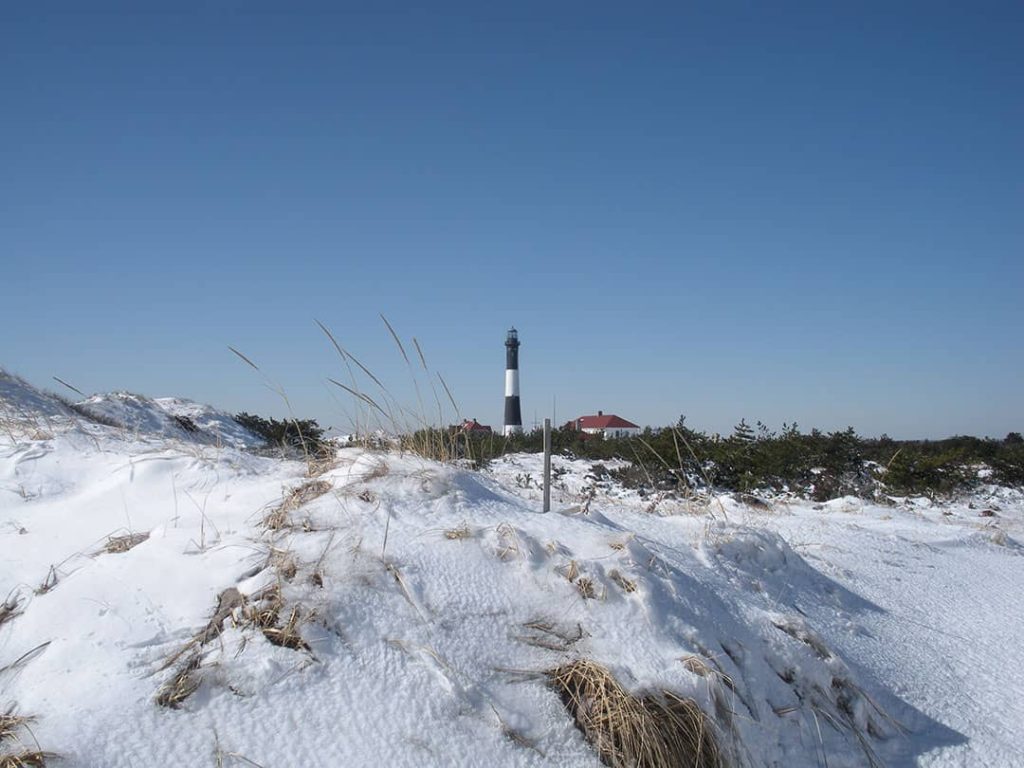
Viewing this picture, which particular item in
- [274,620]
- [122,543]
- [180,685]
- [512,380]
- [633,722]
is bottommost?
[633,722]

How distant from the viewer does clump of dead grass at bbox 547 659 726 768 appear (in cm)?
178

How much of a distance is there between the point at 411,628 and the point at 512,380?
105 ft

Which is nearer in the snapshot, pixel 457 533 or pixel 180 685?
pixel 180 685

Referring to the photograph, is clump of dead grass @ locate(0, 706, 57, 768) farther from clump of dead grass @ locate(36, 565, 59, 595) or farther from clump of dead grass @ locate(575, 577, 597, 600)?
clump of dead grass @ locate(575, 577, 597, 600)

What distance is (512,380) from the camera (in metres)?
33.8

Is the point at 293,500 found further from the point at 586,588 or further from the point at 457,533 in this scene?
the point at 586,588

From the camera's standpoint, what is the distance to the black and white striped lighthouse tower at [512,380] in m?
32.9

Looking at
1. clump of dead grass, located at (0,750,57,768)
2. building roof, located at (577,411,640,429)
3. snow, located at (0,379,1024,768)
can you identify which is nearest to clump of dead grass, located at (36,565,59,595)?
snow, located at (0,379,1024,768)

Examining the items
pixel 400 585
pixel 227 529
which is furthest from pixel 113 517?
pixel 400 585

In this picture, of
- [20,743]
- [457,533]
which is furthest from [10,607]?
[457,533]

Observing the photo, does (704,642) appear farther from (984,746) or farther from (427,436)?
(427,436)

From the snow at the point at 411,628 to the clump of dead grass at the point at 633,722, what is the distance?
0.05m

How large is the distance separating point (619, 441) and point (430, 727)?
1107 cm

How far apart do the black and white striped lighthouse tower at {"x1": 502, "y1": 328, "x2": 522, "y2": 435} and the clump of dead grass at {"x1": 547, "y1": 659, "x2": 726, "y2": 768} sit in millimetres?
29744
